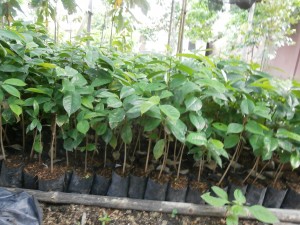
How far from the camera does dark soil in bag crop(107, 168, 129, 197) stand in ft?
4.52

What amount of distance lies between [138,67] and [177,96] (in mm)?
339

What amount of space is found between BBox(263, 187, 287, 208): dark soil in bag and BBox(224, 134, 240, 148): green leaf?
0.49 m

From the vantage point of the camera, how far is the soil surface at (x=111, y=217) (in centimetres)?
127

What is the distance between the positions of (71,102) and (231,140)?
2.58ft

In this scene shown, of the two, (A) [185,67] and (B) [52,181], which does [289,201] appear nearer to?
(A) [185,67]

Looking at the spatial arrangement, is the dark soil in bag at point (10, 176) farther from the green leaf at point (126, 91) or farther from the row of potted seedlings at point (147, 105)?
the green leaf at point (126, 91)

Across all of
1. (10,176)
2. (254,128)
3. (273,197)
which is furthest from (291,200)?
(10,176)

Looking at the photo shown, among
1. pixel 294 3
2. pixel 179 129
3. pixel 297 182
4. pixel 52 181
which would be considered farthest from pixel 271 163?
pixel 294 3

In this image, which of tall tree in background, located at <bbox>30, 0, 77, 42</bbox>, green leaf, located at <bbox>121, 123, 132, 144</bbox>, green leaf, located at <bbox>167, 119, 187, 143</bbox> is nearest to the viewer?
green leaf, located at <bbox>167, 119, 187, 143</bbox>

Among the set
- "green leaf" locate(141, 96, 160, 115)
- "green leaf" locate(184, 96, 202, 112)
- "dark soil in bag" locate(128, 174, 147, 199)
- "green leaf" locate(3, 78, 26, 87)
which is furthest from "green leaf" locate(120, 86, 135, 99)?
"dark soil in bag" locate(128, 174, 147, 199)

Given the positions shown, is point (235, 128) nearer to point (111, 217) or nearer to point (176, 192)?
point (176, 192)

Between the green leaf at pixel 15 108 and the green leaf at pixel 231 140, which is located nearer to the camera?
the green leaf at pixel 15 108

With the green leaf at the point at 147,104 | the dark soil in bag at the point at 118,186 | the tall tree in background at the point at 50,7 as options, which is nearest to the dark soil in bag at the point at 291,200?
the dark soil in bag at the point at 118,186

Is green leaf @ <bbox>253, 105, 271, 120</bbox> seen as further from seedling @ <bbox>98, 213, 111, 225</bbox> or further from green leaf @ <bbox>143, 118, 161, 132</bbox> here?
seedling @ <bbox>98, 213, 111, 225</bbox>
